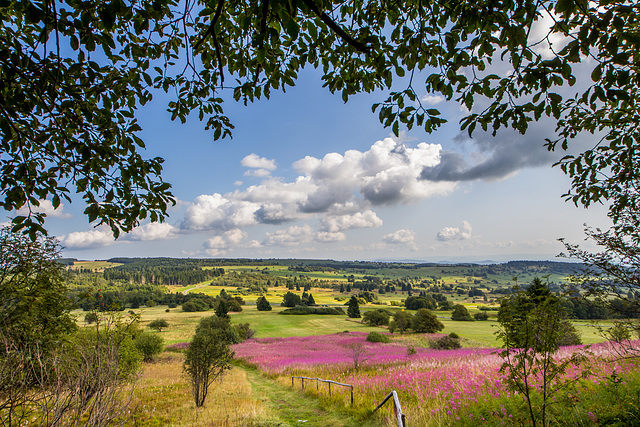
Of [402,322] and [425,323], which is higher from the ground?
[425,323]

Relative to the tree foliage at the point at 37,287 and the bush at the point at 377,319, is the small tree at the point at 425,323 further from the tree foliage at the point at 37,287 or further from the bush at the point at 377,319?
the tree foliage at the point at 37,287

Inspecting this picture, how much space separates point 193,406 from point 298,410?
16.8ft

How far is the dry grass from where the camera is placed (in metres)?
9.38

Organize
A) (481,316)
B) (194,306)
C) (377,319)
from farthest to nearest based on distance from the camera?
Answer: (194,306)
(481,316)
(377,319)

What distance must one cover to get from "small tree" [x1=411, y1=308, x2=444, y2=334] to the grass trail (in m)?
33.1

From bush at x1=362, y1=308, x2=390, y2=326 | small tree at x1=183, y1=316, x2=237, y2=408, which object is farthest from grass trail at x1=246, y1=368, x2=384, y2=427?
bush at x1=362, y1=308, x2=390, y2=326

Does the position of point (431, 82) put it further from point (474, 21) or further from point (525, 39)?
point (525, 39)

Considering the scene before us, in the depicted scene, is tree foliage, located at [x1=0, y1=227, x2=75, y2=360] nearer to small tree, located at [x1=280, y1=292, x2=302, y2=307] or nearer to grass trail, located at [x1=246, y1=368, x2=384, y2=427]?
grass trail, located at [x1=246, y1=368, x2=384, y2=427]

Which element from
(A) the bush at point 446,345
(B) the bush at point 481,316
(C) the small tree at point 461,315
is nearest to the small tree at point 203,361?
(A) the bush at point 446,345

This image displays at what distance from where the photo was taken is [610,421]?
15.6 feet

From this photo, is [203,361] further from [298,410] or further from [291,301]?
[291,301]

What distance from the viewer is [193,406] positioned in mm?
12406

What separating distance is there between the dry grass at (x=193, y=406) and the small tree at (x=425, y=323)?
107ft

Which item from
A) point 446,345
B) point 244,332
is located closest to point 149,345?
point 244,332
